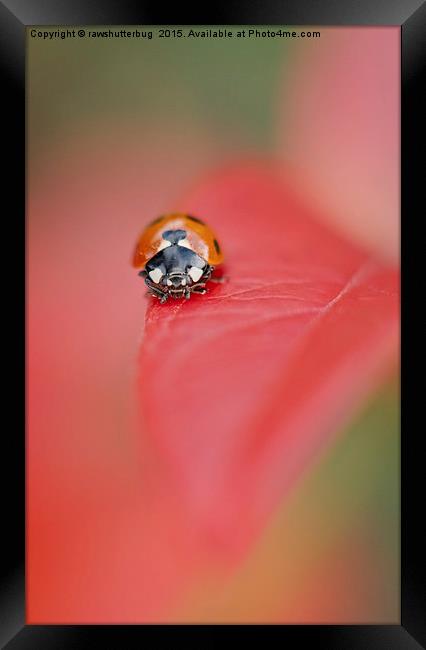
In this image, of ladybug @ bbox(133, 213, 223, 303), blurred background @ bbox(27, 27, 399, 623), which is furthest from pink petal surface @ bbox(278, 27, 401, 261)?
ladybug @ bbox(133, 213, 223, 303)

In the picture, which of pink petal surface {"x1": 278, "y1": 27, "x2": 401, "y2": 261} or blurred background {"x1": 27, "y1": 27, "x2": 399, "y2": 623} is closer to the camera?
blurred background {"x1": 27, "y1": 27, "x2": 399, "y2": 623}

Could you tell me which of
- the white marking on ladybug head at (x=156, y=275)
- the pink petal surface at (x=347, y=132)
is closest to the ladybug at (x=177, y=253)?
the white marking on ladybug head at (x=156, y=275)

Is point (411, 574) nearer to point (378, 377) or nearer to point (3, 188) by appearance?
point (378, 377)

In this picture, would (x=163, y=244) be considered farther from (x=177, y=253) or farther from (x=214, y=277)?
(x=214, y=277)

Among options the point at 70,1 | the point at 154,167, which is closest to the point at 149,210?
the point at 154,167

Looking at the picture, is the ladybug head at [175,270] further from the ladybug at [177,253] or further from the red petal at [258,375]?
the red petal at [258,375]

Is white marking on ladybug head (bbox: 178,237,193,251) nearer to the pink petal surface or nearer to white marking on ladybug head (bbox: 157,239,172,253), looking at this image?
white marking on ladybug head (bbox: 157,239,172,253)

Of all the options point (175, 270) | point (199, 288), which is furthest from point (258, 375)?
point (175, 270)

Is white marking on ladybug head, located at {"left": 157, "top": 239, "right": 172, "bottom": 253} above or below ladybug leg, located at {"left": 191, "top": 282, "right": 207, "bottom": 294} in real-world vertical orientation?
above
